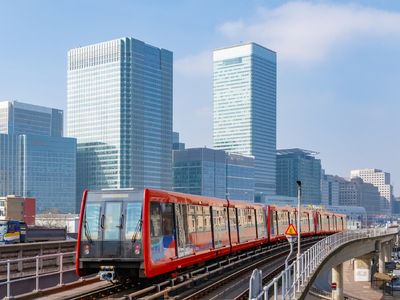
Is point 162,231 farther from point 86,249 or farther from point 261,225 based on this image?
point 261,225

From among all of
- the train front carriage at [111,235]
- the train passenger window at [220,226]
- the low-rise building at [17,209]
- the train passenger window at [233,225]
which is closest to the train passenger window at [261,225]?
the train passenger window at [233,225]

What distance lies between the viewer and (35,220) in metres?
154

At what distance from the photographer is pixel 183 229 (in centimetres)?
2317

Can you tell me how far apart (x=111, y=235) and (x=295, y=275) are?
6.60 metres

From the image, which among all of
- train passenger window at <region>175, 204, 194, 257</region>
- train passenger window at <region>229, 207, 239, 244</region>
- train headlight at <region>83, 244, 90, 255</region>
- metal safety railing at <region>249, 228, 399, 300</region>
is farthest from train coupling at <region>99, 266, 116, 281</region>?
train passenger window at <region>229, 207, 239, 244</region>

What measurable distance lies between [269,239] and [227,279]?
17.8 meters

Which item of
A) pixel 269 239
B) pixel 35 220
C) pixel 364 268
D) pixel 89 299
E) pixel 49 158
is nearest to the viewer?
pixel 89 299

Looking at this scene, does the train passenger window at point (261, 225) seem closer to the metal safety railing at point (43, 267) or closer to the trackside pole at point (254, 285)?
the metal safety railing at point (43, 267)

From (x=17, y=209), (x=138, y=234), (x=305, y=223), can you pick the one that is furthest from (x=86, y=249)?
(x=17, y=209)

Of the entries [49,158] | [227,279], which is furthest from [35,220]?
[227,279]

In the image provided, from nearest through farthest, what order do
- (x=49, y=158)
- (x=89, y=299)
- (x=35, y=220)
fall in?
(x=89, y=299) → (x=35, y=220) → (x=49, y=158)

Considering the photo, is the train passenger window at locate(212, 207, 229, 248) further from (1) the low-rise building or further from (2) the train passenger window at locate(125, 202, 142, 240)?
(1) the low-rise building

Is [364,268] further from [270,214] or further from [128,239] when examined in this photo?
[128,239]

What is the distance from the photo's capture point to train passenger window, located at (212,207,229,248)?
1139 inches
